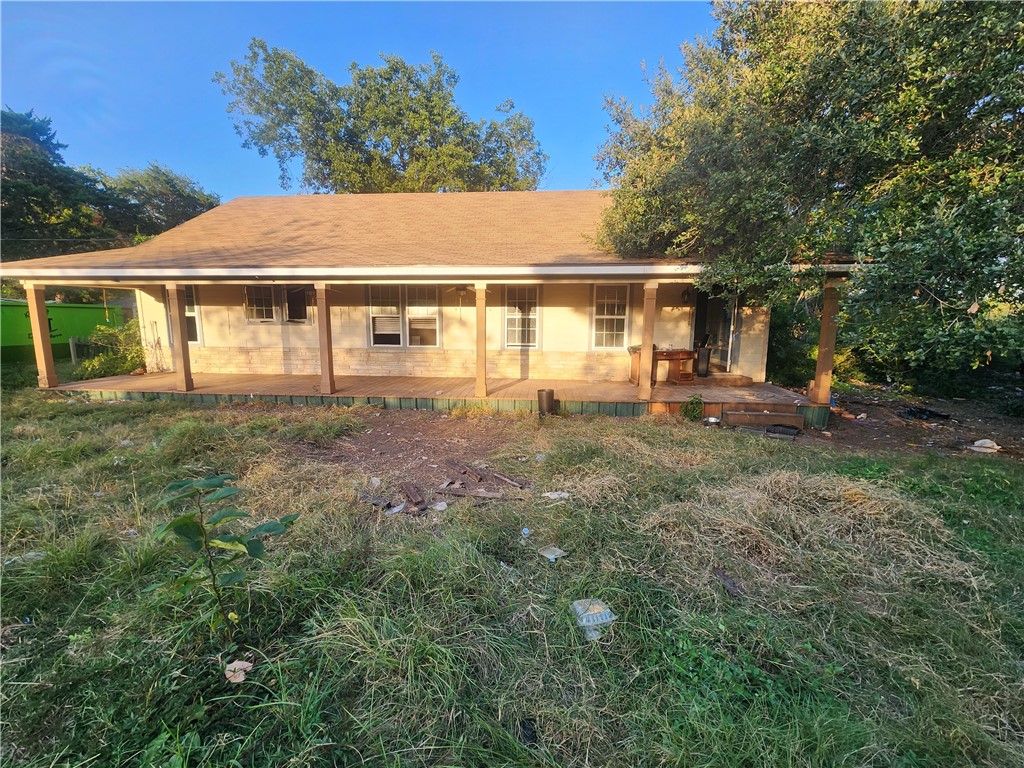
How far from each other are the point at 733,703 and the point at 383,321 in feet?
30.7

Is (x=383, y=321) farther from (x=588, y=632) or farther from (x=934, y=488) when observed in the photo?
(x=934, y=488)

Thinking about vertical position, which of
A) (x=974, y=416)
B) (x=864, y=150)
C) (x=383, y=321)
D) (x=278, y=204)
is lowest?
(x=974, y=416)

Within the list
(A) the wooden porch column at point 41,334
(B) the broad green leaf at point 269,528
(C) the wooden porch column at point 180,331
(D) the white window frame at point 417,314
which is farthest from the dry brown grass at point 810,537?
(A) the wooden porch column at point 41,334

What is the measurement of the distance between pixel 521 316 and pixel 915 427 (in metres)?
7.50

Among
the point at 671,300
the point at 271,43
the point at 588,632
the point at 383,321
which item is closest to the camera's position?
the point at 588,632

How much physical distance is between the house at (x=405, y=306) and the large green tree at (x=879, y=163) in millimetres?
2409

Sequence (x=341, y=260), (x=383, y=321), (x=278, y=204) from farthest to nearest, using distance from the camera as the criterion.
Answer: (x=278, y=204) → (x=383, y=321) → (x=341, y=260)

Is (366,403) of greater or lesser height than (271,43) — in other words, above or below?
below

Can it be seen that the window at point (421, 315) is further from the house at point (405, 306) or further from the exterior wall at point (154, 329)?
the exterior wall at point (154, 329)

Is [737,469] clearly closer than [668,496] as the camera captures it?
No

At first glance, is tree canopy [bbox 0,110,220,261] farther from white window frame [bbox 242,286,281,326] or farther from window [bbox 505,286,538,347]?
window [bbox 505,286,538,347]

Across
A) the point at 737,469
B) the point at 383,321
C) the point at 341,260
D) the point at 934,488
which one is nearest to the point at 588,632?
the point at 737,469

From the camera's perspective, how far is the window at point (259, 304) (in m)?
9.75

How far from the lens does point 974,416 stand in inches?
311
